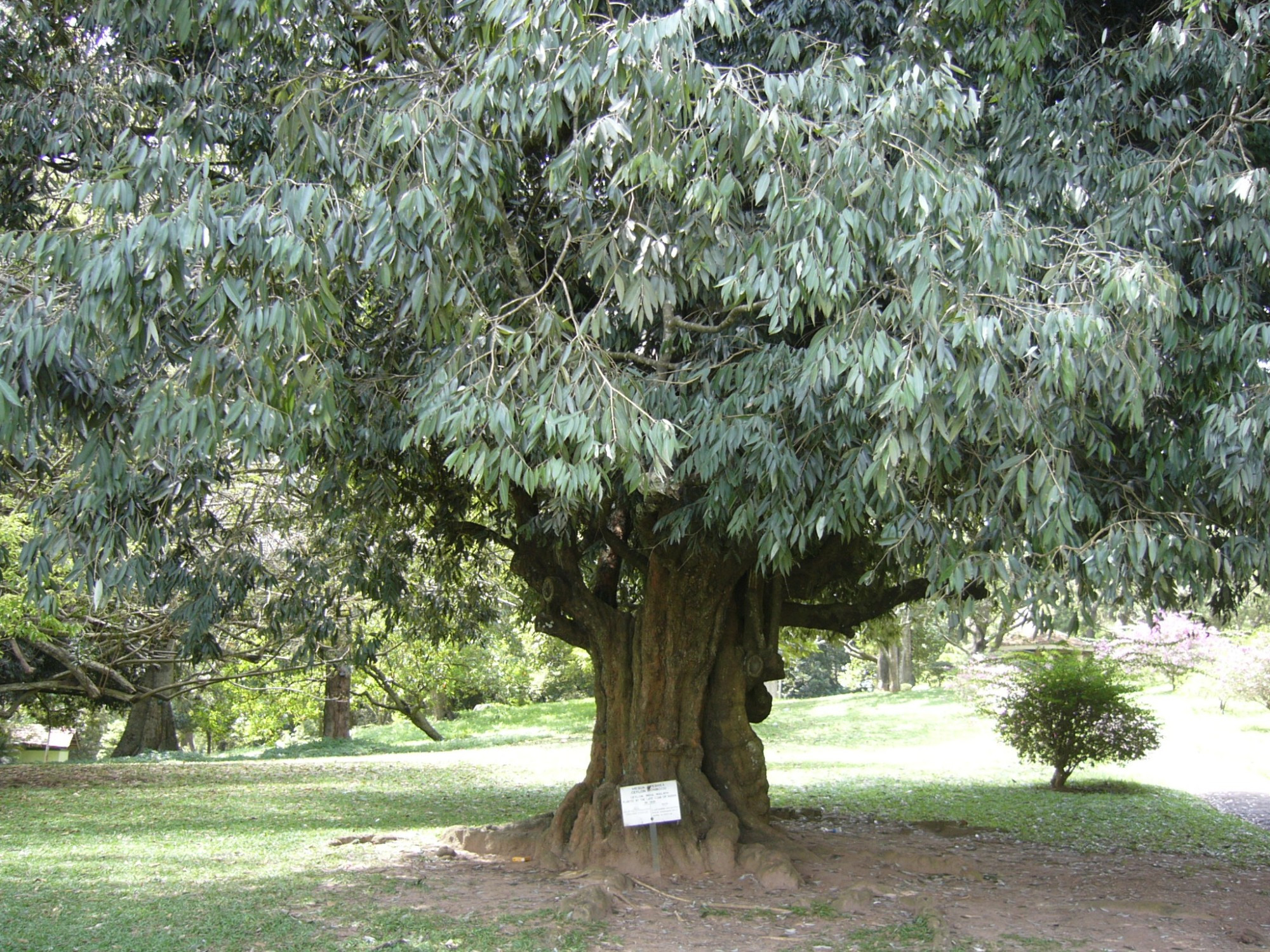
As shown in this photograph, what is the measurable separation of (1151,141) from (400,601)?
8.56m

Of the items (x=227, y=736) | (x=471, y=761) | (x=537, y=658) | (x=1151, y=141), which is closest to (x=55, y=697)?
(x=471, y=761)

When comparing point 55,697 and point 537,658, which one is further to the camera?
point 537,658

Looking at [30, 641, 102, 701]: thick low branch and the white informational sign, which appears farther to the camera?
[30, 641, 102, 701]: thick low branch

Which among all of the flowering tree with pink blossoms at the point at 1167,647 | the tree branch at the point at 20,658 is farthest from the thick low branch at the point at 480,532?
the flowering tree with pink blossoms at the point at 1167,647

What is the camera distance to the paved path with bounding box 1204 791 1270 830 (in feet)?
44.4

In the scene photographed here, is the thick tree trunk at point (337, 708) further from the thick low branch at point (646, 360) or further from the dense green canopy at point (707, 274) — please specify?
the thick low branch at point (646, 360)

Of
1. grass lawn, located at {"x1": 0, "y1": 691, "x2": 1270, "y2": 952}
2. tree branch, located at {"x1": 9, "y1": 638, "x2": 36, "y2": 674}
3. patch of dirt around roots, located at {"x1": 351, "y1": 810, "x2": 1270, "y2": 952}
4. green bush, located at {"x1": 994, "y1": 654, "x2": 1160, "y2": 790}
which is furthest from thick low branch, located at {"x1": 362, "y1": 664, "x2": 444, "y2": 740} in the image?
green bush, located at {"x1": 994, "y1": 654, "x2": 1160, "y2": 790}

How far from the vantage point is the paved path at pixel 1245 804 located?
44.4 feet

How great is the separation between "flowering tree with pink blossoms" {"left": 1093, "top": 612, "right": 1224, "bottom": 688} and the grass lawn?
122 centimetres

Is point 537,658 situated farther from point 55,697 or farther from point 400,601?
point 400,601

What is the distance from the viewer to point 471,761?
19.4 m

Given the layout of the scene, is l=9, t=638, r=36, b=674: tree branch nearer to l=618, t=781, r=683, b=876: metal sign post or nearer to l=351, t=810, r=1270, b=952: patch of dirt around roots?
l=351, t=810, r=1270, b=952: patch of dirt around roots

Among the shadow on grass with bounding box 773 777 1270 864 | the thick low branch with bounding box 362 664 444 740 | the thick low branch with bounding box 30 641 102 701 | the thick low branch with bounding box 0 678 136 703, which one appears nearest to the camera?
the shadow on grass with bounding box 773 777 1270 864

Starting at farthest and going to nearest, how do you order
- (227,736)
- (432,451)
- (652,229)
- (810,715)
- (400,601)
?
1. (227,736)
2. (810,715)
3. (400,601)
4. (432,451)
5. (652,229)
